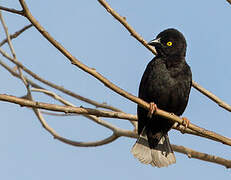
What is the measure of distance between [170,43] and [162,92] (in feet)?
3.19

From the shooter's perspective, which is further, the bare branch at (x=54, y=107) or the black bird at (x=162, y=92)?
the black bird at (x=162, y=92)

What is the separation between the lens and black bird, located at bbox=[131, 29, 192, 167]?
5043 millimetres

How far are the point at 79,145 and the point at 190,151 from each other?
4.82 feet

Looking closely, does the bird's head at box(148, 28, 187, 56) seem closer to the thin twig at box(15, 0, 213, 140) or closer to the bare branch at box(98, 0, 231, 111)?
the bare branch at box(98, 0, 231, 111)

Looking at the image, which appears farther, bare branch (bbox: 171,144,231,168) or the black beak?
the black beak

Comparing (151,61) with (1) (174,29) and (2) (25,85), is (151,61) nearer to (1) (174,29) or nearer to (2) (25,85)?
(1) (174,29)

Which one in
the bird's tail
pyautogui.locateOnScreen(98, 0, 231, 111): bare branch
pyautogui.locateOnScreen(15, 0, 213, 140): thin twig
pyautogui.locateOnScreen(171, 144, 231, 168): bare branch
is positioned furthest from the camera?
the bird's tail

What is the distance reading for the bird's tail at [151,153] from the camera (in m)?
5.36

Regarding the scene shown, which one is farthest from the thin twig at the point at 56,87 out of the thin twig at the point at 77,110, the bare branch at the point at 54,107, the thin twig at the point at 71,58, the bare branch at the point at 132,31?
the thin twig at the point at 71,58

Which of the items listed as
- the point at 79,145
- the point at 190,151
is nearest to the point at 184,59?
the point at 190,151

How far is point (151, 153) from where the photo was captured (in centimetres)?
545

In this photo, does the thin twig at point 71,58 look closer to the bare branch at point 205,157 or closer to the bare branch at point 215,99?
the bare branch at point 215,99

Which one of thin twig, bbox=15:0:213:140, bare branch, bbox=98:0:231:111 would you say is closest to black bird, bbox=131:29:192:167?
bare branch, bbox=98:0:231:111

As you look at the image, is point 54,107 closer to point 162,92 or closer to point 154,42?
point 162,92
